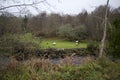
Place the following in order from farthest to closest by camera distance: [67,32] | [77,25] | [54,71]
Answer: [77,25] → [67,32] → [54,71]

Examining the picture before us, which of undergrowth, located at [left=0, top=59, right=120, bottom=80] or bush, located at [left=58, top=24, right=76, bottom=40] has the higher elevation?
bush, located at [left=58, top=24, right=76, bottom=40]

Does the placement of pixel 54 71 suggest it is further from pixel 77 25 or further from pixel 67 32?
pixel 77 25

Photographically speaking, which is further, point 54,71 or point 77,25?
point 77,25

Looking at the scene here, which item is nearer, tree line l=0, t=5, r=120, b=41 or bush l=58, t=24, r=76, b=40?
tree line l=0, t=5, r=120, b=41

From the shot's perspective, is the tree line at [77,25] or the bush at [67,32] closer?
the tree line at [77,25]

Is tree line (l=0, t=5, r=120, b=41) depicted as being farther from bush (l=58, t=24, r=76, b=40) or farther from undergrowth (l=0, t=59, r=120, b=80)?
undergrowth (l=0, t=59, r=120, b=80)

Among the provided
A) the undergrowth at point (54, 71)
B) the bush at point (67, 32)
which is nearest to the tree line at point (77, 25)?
the bush at point (67, 32)

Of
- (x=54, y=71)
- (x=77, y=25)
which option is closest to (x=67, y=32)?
(x=77, y=25)

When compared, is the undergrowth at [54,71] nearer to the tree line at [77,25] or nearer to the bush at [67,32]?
the tree line at [77,25]

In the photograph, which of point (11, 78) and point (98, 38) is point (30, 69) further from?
point (98, 38)

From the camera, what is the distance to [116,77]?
902cm

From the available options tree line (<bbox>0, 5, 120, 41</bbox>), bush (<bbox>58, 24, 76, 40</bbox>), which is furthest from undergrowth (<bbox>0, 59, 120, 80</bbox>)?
bush (<bbox>58, 24, 76, 40</bbox>)

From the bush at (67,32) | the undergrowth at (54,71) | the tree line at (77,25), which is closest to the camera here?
the undergrowth at (54,71)

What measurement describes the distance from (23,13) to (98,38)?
2622cm
